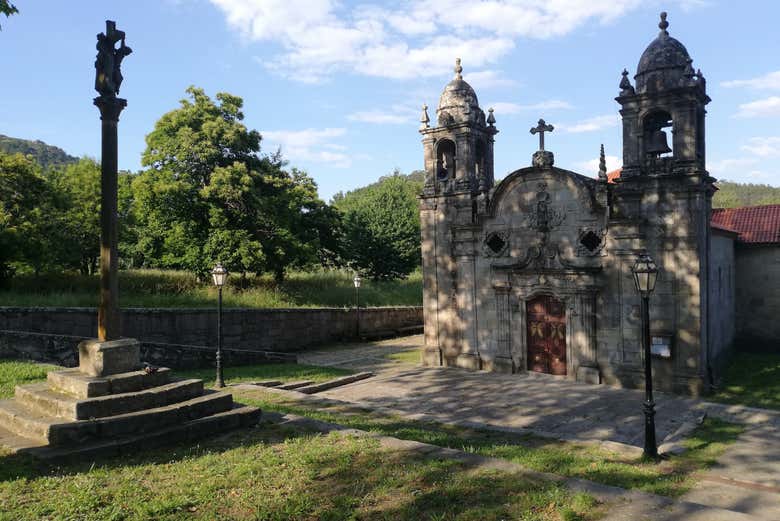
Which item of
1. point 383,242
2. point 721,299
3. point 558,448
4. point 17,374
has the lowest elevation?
point 558,448

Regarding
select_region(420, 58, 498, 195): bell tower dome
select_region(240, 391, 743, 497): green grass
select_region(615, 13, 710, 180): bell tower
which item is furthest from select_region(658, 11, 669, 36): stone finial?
select_region(240, 391, 743, 497): green grass

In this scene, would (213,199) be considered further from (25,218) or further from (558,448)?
(558,448)

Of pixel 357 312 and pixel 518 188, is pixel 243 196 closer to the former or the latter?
pixel 357 312

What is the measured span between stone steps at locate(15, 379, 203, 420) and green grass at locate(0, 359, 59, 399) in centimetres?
237

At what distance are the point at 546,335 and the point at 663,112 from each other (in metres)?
7.82

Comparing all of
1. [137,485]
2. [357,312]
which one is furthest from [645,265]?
[357,312]

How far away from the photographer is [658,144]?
16.4 m

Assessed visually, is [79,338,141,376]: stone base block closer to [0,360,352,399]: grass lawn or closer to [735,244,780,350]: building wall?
[0,360,352,399]: grass lawn

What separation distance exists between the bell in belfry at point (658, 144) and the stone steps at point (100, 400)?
14534 mm

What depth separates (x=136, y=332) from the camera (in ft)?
65.6

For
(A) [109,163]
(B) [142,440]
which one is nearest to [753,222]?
(A) [109,163]

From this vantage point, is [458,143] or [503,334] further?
[458,143]

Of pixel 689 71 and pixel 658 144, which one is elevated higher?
pixel 689 71

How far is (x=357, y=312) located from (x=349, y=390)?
12085mm
